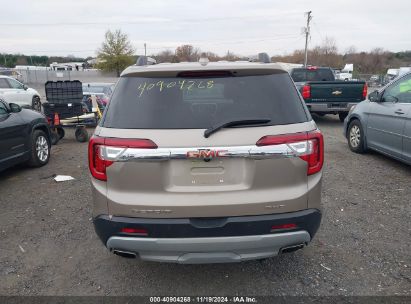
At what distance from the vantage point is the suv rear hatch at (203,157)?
2420mm

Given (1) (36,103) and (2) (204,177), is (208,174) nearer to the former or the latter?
(2) (204,177)

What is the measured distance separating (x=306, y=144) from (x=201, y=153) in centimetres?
78

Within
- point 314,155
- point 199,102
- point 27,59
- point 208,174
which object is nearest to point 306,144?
point 314,155

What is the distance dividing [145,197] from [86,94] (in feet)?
36.5

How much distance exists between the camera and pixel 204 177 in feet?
8.07

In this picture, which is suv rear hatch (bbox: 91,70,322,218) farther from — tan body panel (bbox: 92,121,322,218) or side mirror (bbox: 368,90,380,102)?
side mirror (bbox: 368,90,380,102)

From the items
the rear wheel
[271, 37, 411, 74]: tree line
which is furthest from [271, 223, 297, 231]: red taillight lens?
[271, 37, 411, 74]: tree line

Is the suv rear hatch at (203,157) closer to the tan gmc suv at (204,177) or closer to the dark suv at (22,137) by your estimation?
the tan gmc suv at (204,177)

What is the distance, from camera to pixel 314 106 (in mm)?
10914

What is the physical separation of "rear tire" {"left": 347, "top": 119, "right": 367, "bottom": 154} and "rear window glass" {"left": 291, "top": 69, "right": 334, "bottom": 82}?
664cm

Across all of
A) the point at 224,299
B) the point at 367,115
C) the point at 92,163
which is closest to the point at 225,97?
the point at 92,163

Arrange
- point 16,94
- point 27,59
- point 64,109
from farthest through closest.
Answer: point 27,59 < point 16,94 < point 64,109

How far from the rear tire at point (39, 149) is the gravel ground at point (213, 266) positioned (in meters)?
1.25

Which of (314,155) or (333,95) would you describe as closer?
(314,155)
